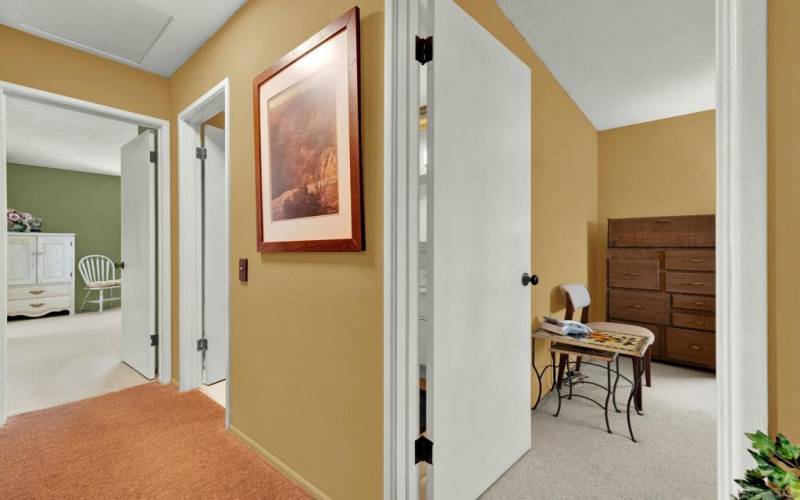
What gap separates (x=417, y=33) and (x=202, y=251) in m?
2.19

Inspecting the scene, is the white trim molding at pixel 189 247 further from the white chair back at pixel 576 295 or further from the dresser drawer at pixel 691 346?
the dresser drawer at pixel 691 346

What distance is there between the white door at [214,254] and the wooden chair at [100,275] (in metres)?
4.19

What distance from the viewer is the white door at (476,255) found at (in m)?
1.30

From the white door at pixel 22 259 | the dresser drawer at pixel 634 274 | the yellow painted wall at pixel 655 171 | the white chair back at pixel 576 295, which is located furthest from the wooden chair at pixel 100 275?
the yellow painted wall at pixel 655 171

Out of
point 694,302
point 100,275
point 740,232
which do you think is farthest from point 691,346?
point 100,275

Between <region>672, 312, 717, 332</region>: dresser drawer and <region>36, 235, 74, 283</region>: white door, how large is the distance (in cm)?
807

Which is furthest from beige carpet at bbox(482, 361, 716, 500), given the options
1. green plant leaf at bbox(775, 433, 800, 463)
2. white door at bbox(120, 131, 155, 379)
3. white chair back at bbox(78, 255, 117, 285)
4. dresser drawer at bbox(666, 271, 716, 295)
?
white chair back at bbox(78, 255, 117, 285)

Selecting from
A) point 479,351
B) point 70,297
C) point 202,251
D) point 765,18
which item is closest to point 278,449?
point 479,351

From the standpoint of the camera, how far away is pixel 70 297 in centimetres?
543

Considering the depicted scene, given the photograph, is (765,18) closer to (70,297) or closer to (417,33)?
(417,33)

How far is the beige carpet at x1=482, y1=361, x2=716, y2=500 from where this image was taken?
155 cm

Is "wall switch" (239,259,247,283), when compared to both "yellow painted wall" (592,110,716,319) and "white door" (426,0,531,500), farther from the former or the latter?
"yellow painted wall" (592,110,716,319)

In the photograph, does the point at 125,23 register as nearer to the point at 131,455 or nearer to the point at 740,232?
the point at 131,455

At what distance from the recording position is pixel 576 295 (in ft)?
9.07
